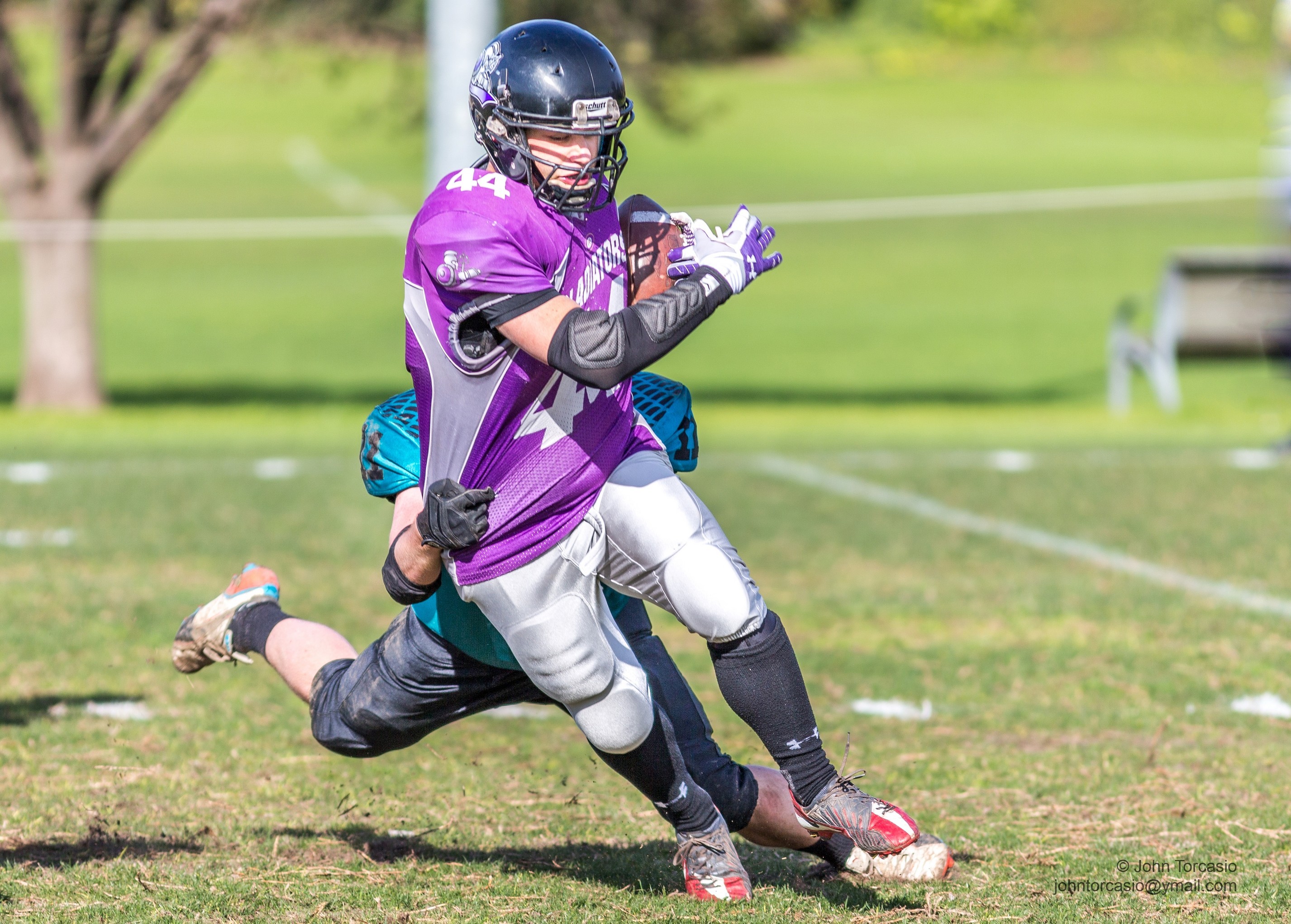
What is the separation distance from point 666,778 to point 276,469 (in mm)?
7947

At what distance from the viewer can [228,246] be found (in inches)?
1513

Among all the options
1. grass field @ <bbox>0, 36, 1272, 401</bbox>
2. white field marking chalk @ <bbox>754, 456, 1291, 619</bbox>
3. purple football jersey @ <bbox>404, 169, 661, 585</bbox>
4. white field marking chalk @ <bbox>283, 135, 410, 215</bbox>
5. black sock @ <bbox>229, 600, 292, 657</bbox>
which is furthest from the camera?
white field marking chalk @ <bbox>283, 135, 410, 215</bbox>

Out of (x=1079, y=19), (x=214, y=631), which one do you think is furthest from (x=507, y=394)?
(x=1079, y=19)

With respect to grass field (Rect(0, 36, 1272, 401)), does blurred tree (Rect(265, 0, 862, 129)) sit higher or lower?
higher

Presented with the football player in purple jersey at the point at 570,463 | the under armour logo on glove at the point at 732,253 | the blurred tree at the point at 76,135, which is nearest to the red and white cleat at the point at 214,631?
the football player in purple jersey at the point at 570,463

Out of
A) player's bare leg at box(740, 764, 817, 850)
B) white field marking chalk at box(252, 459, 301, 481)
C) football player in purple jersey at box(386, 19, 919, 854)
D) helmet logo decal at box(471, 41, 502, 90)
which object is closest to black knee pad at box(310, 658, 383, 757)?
football player in purple jersey at box(386, 19, 919, 854)

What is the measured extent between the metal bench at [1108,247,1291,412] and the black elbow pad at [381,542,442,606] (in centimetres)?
1243

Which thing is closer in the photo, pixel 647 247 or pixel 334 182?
pixel 647 247

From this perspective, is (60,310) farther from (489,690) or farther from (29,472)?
(489,690)

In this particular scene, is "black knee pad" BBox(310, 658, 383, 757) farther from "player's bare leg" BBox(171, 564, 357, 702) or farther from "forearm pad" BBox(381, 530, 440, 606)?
"forearm pad" BBox(381, 530, 440, 606)

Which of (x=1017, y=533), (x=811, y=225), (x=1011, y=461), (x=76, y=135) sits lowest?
(x=811, y=225)

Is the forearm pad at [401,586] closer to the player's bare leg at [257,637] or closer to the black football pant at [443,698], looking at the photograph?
the black football pant at [443,698]

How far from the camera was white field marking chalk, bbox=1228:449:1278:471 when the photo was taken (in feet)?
36.5

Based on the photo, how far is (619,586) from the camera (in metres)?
3.81
